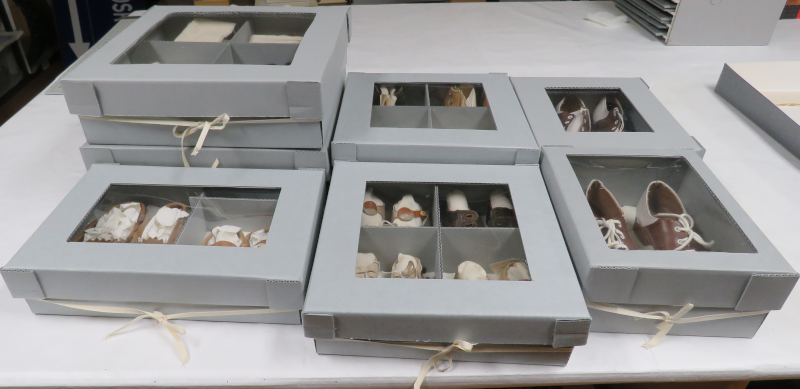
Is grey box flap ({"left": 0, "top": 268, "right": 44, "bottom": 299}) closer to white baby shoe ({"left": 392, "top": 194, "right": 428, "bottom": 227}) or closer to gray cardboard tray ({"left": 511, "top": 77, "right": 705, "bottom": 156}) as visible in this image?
white baby shoe ({"left": 392, "top": 194, "right": 428, "bottom": 227})

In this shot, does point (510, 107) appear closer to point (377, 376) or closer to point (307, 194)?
point (307, 194)

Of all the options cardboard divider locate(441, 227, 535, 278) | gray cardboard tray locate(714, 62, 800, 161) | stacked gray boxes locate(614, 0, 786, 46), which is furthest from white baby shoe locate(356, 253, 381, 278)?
stacked gray boxes locate(614, 0, 786, 46)

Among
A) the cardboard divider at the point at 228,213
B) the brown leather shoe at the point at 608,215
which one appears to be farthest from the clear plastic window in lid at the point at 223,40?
the brown leather shoe at the point at 608,215

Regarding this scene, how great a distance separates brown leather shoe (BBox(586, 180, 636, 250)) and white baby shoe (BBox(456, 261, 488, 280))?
0.62 ft

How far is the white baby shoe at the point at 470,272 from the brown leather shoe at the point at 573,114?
1.35 ft

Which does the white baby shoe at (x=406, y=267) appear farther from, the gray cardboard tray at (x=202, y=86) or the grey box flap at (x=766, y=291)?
the grey box flap at (x=766, y=291)

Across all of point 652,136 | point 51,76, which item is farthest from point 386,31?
point 51,76

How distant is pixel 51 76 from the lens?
2.88m

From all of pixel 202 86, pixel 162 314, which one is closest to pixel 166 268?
pixel 162 314

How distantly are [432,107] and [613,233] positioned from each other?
1.43ft

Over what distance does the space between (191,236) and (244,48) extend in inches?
16.7

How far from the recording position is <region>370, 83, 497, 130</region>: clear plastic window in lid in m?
1.01

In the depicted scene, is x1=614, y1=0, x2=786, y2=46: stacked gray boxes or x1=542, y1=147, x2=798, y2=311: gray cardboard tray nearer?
x1=542, y1=147, x2=798, y2=311: gray cardboard tray

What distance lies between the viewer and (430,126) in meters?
0.99
